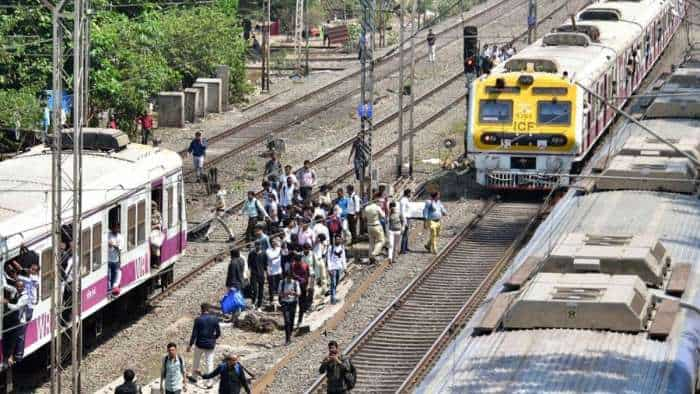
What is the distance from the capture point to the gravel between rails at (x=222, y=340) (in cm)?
2238

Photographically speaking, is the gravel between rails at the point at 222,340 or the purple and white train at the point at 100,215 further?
the gravel between rails at the point at 222,340

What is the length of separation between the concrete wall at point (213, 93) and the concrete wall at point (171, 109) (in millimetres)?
2078

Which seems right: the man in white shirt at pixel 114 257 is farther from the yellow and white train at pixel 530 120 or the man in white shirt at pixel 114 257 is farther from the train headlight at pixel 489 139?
the train headlight at pixel 489 139

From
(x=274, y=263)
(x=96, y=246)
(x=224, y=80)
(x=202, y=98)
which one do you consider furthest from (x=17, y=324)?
(x=224, y=80)

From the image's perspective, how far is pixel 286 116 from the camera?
4503cm

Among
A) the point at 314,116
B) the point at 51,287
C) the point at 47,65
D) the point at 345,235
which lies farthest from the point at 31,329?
the point at 314,116

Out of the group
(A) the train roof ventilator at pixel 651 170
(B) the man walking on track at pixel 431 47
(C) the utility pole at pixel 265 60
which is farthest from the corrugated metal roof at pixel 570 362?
(B) the man walking on track at pixel 431 47

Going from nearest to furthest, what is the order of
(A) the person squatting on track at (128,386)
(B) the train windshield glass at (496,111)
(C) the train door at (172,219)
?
(A) the person squatting on track at (128,386) → (C) the train door at (172,219) → (B) the train windshield glass at (496,111)

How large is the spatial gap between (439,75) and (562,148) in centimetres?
2005

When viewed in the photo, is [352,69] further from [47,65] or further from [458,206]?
[458,206]

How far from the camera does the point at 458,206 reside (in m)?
33.7

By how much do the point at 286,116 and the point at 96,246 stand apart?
2246 centimetres

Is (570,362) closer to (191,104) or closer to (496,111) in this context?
(496,111)

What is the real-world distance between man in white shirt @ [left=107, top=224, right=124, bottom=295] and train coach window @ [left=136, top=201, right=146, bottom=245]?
3.20ft
